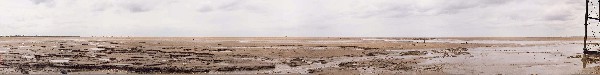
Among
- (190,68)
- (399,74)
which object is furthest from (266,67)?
(399,74)

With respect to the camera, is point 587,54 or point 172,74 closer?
point 172,74

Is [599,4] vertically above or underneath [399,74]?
above

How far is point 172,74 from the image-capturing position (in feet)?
61.2

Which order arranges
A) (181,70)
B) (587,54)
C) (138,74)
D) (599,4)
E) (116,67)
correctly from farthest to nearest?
(587,54) < (599,4) < (116,67) < (181,70) < (138,74)

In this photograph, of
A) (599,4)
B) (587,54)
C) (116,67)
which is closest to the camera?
(116,67)

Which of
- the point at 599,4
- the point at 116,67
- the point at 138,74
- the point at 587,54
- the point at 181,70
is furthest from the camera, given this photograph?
the point at 587,54

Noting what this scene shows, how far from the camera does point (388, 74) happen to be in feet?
61.9

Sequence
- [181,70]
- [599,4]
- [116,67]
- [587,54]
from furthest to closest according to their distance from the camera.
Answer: [587,54], [599,4], [116,67], [181,70]

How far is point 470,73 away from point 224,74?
30.4 feet

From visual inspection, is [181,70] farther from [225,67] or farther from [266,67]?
[266,67]

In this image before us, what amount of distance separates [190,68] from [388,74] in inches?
316

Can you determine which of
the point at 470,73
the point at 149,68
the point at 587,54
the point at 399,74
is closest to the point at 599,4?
the point at 587,54

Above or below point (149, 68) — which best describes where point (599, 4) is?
above

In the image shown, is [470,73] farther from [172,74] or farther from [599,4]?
[599,4]
